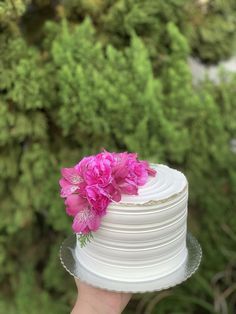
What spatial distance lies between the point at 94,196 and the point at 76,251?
0.24m

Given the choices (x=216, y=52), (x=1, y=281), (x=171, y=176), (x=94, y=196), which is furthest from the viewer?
(x=216, y=52)

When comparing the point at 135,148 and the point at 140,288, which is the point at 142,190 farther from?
the point at 135,148

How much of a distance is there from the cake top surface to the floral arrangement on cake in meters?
0.02

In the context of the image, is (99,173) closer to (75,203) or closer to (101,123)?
(75,203)

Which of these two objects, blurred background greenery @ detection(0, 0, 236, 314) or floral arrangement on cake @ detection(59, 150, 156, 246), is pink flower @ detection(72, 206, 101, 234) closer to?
floral arrangement on cake @ detection(59, 150, 156, 246)

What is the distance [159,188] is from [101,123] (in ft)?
2.80

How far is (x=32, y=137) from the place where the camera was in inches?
75.6

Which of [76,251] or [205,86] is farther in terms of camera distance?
[205,86]

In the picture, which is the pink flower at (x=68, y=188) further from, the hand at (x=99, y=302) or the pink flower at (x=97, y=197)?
the hand at (x=99, y=302)

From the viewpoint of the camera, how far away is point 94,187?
943 mm

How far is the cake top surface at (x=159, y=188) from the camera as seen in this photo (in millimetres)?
976

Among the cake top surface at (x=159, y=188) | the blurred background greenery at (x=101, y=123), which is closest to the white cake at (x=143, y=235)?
the cake top surface at (x=159, y=188)

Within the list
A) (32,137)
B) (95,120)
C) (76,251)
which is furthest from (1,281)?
(76,251)

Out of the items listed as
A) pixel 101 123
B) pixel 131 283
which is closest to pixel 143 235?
pixel 131 283
